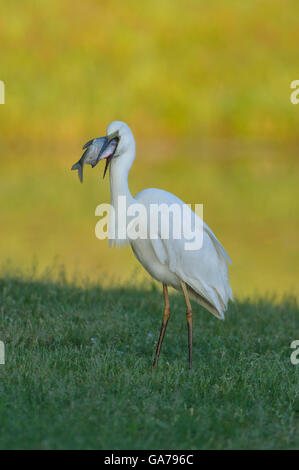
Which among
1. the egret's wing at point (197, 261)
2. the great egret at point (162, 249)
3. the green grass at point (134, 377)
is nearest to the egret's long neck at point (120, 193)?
the great egret at point (162, 249)

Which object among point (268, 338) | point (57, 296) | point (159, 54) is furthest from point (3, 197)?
point (159, 54)

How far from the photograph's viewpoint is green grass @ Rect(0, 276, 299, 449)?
3482 mm

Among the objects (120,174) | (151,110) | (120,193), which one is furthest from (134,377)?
(151,110)

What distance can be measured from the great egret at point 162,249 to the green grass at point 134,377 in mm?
399

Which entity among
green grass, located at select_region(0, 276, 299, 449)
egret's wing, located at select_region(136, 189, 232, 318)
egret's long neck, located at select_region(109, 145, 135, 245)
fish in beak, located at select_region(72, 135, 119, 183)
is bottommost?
green grass, located at select_region(0, 276, 299, 449)

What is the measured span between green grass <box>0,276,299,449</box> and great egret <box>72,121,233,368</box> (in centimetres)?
40

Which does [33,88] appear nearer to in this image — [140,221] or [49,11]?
[49,11]

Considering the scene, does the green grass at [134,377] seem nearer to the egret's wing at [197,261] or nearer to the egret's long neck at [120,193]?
the egret's wing at [197,261]

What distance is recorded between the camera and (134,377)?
423 centimetres

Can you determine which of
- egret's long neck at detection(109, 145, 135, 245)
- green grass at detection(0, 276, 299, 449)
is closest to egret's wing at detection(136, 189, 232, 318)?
egret's long neck at detection(109, 145, 135, 245)

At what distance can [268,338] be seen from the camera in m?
5.54

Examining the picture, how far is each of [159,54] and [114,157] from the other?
2462 centimetres

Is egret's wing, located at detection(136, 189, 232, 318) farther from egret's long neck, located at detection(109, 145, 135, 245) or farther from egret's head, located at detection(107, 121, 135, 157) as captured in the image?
egret's head, located at detection(107, 121, 135, 157)

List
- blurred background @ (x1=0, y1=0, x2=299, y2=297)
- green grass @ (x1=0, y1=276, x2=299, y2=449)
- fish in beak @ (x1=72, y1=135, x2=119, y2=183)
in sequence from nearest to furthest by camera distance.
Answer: green grass @ (x1=0, y1=276, x2=299, y2=449), fish in beak @ (x1=72, y1=135, x2=119, y2=183), blurred background @ (x1=0, y1=0, x2=299, y2=297)
